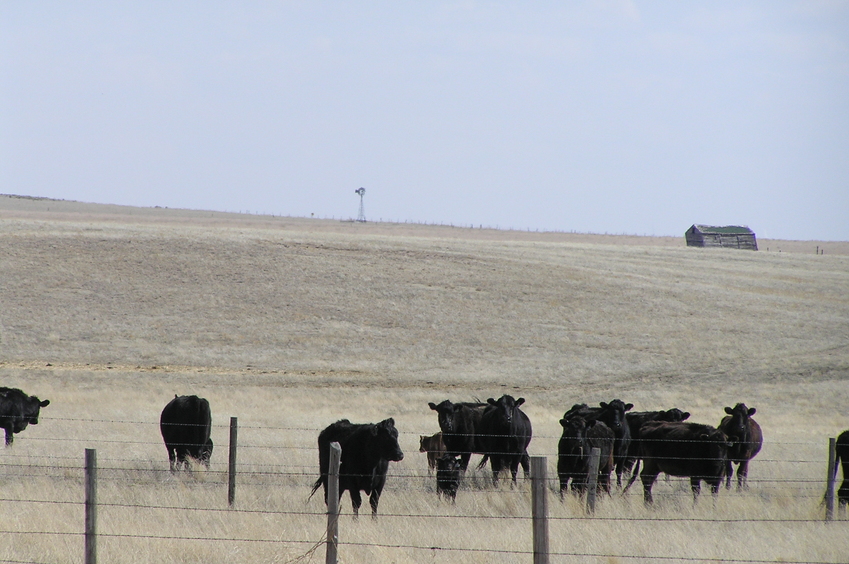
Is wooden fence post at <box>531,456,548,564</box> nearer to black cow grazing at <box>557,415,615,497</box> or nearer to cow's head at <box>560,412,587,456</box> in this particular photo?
black cow grazing at <box>557,415,615,497</box>

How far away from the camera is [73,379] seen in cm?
2709

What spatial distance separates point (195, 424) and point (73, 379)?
15256 mm

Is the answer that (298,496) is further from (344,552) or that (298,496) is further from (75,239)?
(75,239)

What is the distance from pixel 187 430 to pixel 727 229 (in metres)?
79.1

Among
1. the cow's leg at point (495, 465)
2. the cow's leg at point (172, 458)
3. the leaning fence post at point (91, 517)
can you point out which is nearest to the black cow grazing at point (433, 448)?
the cow's leg at point (495, 465)

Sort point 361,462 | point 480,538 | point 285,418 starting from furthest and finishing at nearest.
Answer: point 285,418 → point 361,462 → point 480,538

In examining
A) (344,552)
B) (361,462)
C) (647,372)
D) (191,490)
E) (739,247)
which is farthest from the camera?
(739,247)

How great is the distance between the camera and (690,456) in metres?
12.2

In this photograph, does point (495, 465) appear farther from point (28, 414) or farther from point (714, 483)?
point (28, 414)

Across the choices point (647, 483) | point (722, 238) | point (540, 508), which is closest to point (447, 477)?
point (647, 483)

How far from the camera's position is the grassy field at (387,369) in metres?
8.56

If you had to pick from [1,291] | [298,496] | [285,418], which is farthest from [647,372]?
[1,291]

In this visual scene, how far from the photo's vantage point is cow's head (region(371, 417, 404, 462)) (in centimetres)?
1012

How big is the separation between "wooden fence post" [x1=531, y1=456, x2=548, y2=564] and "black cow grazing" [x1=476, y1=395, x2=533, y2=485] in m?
7.43
